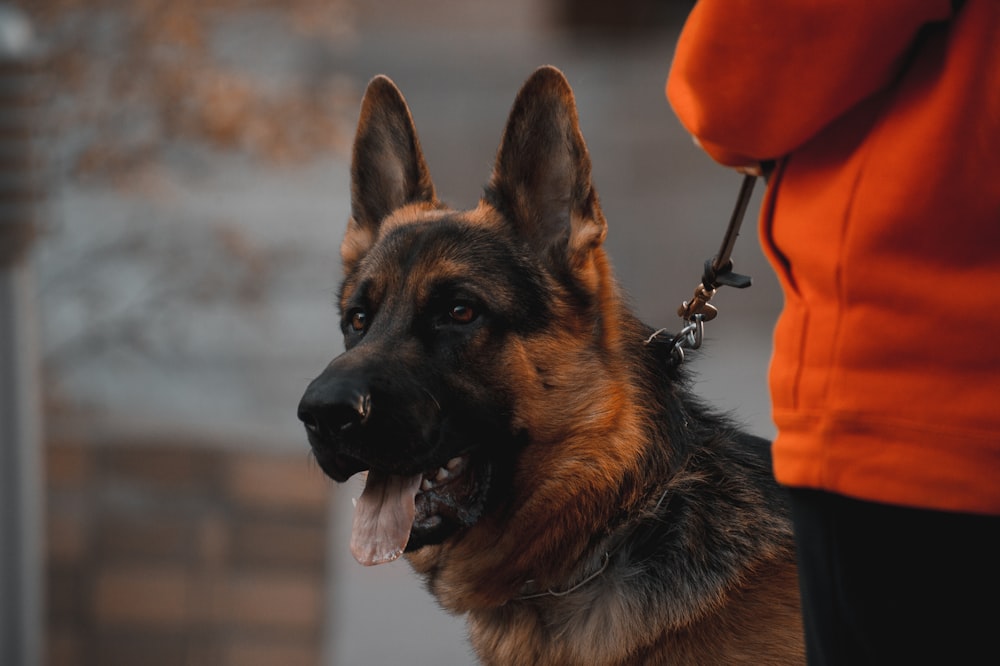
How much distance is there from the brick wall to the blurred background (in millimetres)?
12

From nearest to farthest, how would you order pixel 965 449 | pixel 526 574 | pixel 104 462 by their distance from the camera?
pixel 965 449
pixel 526 574
pixel 104 462

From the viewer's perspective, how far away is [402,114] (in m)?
3.18

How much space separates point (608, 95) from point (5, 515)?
9526 millimetres

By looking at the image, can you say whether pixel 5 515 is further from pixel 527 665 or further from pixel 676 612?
pixel 676 612

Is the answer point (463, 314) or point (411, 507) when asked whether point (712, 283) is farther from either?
point (411, 507)

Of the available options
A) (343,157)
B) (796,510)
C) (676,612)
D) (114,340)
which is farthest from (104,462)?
(796,510)

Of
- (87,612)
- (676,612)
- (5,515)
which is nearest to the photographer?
(676,612)

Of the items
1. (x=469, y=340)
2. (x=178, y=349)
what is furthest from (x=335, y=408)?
(x=178, y=349)

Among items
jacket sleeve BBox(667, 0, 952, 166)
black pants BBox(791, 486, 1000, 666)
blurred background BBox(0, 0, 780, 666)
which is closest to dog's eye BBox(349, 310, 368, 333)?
blurred background BBox(0, 0, 780, 666)

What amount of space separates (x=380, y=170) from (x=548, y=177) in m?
0.59

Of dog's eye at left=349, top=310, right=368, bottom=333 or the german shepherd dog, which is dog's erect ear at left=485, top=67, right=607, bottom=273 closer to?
the german shepherd dog

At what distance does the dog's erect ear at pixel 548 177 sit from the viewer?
113 inches

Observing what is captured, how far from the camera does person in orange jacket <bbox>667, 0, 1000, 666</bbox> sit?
1.59 m

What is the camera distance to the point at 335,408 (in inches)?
96.1
